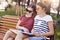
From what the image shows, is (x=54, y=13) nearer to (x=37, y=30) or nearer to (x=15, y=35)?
(x=37, y=30)

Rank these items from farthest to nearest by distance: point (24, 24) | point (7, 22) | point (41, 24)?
1. point (7, 22)
2. point (24, 24)
3. point (41, 24)

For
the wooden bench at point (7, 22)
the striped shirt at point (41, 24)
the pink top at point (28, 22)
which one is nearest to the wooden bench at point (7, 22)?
the wooden bench at point (7, 22)

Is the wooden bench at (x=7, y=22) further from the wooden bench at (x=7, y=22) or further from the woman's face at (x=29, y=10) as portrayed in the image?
the woman's face at (x=29, y=10)

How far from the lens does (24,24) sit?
11.2ft

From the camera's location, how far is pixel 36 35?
10.9 ft

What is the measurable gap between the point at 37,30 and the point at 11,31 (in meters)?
0.43

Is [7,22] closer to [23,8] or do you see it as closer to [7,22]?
[7,22]

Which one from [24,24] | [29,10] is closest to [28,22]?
[24,24]

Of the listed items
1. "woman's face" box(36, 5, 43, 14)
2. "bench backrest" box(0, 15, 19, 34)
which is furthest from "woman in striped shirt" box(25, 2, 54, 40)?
"bench backrest" box(0, 15, 19, 34)

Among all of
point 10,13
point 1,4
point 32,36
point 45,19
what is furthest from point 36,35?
point 1,4

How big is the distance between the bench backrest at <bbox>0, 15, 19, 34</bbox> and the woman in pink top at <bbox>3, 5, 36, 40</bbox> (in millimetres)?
76

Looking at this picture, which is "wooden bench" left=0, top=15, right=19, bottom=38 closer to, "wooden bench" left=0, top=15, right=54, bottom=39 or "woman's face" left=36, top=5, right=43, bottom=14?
"wooden bench" left=0, top=15, right=54, bottom=39

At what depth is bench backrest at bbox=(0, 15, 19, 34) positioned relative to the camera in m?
3.49

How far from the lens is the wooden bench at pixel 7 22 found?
349 cm
